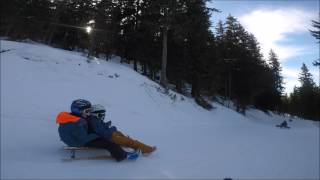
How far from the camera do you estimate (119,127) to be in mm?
12297

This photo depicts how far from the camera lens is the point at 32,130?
9.35m

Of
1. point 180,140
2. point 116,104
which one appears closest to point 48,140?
point 180,140

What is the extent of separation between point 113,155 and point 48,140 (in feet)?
7.66

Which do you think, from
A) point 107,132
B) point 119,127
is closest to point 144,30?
point 119,127

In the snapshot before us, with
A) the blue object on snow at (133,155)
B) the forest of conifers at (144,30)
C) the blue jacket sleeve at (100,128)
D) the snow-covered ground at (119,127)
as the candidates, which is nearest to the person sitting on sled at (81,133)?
the blue object on snow at (133,155)

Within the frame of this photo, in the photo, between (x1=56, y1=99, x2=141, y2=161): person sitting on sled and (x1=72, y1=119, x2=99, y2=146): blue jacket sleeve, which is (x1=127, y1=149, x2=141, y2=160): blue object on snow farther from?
(x1=72, y1=119, x2=99, y2=146): blue jacket sleeve

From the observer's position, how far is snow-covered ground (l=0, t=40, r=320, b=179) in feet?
22.4

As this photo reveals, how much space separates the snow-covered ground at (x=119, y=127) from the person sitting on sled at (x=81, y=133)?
10.2 inches

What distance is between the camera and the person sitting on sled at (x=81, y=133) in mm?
7246

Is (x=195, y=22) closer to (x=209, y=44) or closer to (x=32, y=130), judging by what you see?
(x=209, y=44)

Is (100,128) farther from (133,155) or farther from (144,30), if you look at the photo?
(144,30)

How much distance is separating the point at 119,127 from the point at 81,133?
5.04m

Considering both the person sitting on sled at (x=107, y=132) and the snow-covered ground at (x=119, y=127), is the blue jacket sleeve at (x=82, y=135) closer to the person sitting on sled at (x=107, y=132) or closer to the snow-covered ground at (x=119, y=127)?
the person sitting on sled at (x=107, y=132)

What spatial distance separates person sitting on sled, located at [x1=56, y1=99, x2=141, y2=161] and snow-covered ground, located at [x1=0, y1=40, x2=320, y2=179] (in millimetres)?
260
